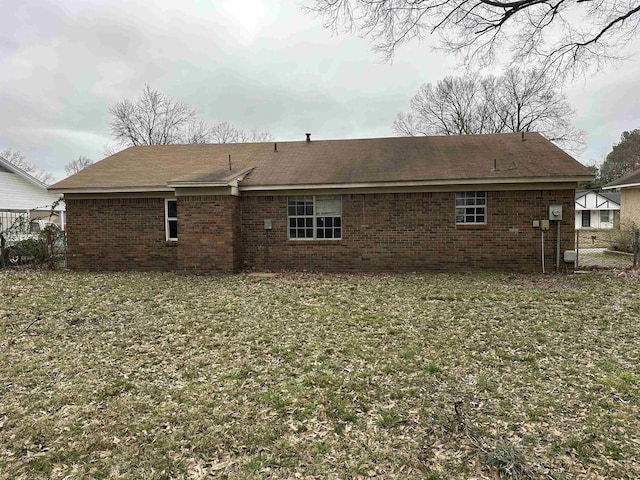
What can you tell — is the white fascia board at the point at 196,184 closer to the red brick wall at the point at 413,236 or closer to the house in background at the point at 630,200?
the red brick wall at the point at 413,236

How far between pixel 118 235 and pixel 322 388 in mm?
10457

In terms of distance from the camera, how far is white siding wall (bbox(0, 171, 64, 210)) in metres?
20.2

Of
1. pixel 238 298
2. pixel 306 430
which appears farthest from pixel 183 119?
pixel 306 430

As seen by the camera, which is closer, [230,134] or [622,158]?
[230,134]

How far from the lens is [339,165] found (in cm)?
1277

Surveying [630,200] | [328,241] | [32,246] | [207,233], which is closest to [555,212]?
[328,241]

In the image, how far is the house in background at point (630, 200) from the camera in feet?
57.2

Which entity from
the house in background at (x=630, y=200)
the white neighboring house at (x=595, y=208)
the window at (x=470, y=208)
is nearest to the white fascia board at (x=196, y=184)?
the window at (x=470, y=208)

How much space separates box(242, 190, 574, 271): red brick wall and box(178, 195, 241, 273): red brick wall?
0.92m

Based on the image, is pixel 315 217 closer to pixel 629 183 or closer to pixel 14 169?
pixel 629 183

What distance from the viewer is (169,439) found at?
340cm

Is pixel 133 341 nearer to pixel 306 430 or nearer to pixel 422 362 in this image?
pixel 306 430

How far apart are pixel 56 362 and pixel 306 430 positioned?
3492mm

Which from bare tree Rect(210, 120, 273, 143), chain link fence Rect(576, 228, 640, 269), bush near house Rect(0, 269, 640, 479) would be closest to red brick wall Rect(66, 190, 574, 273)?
chain link fence Rect(576, 228, 640, 269)
